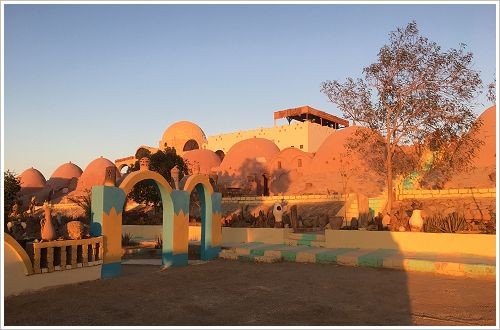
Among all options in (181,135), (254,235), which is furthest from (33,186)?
(254,235)

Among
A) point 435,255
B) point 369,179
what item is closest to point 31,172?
point 369,179

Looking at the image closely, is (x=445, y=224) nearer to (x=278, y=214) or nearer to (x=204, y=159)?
(x=278, y=214)

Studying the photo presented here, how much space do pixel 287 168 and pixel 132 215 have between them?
46.4ft

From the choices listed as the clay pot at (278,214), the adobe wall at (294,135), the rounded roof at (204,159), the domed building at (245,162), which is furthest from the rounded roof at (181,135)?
the clay pot at (278,214)

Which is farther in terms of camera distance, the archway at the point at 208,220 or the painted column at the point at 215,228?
the painted column at the point at 215,228

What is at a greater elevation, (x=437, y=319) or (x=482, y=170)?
(x=482, y=170)

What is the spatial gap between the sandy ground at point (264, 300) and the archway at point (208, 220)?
2594 millimetres

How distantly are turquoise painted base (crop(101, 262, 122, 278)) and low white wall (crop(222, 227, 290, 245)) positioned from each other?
23.6 feet

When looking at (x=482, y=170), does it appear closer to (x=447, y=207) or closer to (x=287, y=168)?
(x=447, y=207)

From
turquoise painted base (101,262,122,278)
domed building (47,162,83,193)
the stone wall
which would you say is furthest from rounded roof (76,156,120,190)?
turquoise painted base (101,262,122,278)

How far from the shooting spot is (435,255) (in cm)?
1234

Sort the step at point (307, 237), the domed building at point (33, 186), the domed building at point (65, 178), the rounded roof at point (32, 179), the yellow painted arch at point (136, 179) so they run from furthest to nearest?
the rounded roof at point (32, 179), the domed building at point (65, 178), the domed building at point (33, 186), the step at point (307, 237), the yellow painted arch at point (136, 179)

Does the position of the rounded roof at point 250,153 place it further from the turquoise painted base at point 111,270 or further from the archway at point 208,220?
the turquoise painted base at point 111,270

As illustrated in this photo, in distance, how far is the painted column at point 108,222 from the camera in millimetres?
9914
